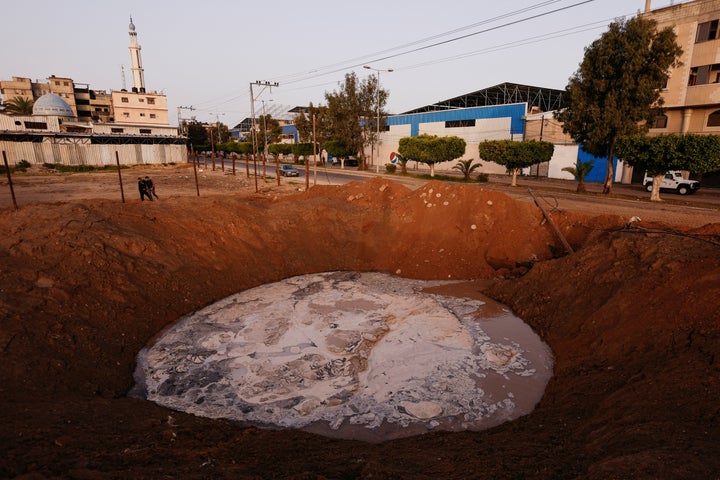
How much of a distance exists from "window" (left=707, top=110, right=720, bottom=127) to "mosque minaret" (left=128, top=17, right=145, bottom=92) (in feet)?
273

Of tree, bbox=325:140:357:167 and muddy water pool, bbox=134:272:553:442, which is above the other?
tree, bbox=325:140:357:167

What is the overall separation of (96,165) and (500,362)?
5150 centimetres

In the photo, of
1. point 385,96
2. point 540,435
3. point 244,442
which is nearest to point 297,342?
point 244,442

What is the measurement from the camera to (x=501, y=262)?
13.9 meters

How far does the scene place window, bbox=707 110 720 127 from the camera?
30344mm

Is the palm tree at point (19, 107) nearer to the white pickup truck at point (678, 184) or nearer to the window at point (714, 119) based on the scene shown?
the white pickup truck at point (678, 184)

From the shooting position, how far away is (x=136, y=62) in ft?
243

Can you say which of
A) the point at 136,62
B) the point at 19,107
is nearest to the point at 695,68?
the point at 136,62

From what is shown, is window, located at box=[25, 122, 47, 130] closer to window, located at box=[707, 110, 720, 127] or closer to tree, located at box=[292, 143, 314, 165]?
tree, located at box=[292, 143, 314, 165]

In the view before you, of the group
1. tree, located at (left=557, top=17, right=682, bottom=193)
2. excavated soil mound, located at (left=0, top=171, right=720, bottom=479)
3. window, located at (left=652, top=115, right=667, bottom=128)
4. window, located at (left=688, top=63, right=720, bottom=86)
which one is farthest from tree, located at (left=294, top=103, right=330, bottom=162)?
excavated soil mound, located at (left=0, top=171, right=720, bottom=479)

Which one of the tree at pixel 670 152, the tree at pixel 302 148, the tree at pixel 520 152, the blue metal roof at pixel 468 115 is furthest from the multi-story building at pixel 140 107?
the tree at pixel 670 152

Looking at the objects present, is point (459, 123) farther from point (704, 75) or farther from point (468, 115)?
point (704, 75)

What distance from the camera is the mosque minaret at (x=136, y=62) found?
73.1 m

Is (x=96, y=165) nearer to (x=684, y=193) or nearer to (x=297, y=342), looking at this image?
(x=297, y=342)
